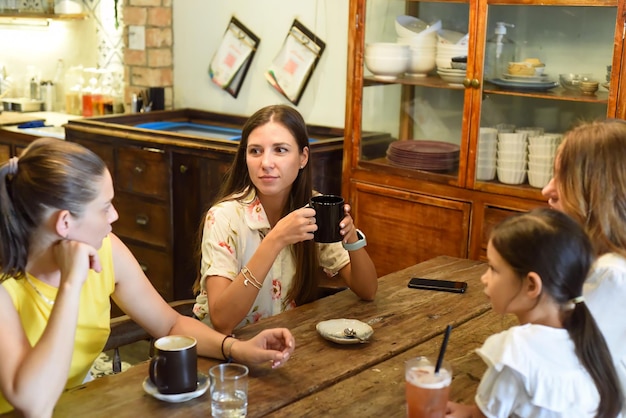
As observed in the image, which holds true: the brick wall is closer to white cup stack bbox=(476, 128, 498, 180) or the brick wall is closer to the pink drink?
white cup stack bbox=(476, 128, 498, 180)

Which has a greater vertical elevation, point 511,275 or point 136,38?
point 136,38

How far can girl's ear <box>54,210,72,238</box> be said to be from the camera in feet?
5.24

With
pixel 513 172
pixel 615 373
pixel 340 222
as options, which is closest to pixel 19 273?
pixel 340 222

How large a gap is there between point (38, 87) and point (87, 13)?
2.19 feet

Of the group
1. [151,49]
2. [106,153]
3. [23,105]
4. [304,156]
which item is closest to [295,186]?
[304,156]

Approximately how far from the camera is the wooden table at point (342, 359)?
1557 mm

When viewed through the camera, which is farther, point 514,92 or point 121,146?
point 121,146

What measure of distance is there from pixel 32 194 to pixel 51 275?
20cm

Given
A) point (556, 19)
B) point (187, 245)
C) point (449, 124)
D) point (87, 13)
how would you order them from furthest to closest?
1. point (87, 13)
2. point (187, 245)
3. point (449, 124)
4. point (556, 19)

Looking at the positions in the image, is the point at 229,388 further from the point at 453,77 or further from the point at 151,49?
the point at 151,49

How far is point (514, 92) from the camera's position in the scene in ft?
10.6

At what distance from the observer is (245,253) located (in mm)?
2342

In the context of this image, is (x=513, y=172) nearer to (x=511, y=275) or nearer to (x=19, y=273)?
(x=511, y=275)

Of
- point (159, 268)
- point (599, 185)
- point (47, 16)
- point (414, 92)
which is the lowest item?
point (159, 268)
